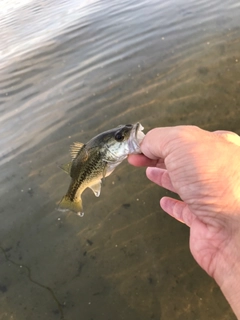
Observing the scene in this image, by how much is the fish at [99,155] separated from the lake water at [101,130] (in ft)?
5.05

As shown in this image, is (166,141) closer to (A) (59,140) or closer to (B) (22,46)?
(A) (59,140)

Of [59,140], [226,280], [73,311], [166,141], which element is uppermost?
[166,141]

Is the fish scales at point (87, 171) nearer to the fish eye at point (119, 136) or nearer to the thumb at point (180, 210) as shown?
the fish eye at point (119, 136)

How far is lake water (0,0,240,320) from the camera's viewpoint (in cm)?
407

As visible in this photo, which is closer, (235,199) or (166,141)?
(235,199)

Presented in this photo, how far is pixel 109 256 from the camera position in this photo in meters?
4.42

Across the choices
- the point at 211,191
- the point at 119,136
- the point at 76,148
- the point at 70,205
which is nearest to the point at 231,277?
the point at 211,191

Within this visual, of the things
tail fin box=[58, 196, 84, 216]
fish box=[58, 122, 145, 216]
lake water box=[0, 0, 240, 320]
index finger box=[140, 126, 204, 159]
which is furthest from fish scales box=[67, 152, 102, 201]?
lake water box=[0, 0, 240, 320]

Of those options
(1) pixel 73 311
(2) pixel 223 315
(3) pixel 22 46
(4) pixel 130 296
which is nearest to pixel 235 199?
(2) pixel 223 315

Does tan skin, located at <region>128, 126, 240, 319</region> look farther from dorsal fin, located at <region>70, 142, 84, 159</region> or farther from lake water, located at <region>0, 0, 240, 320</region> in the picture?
lake water, located at <region>0, 0, 240, 320</region>

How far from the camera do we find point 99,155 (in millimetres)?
3213

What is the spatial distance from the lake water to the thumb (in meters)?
1.29

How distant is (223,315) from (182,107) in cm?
415

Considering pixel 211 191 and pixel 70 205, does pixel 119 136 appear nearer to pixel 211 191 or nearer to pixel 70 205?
pixel 70 205
